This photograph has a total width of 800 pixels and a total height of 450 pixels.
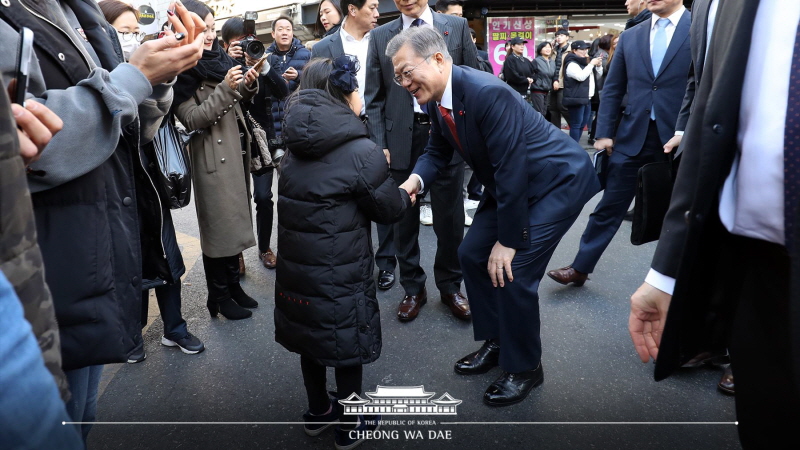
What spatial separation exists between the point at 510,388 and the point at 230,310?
1.83 m

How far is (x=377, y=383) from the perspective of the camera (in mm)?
2596

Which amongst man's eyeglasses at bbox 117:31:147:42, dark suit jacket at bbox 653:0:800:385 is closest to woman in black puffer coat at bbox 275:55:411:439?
dark suit jacket at bbox 653:0:800:385

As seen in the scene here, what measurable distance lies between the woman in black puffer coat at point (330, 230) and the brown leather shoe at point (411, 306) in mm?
1124

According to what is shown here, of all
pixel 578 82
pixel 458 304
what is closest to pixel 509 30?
pixel 578 82

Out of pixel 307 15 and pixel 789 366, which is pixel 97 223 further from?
pixel 307 15

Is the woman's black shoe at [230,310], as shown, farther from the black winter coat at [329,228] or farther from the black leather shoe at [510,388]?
the black leather shoe at [510,388]

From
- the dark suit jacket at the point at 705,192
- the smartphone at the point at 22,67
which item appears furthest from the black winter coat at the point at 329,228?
the dark suit jacket at the point at 705,192

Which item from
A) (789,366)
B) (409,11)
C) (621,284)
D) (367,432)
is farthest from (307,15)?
(789,366)

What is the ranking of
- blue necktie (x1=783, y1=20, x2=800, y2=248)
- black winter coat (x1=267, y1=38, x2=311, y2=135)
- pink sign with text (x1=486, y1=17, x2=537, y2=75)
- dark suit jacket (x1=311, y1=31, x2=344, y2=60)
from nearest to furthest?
blue necktie (x1=783, y1=20, x2=800, y2=248) < dark suit jacket (x1=311, y1=31, x2=344, y2=60) < black winter coat (x1=267, y1=38, x2=311, y2=135) < pink sign with text (x1=486, y1=17, x2=537, y2=75)

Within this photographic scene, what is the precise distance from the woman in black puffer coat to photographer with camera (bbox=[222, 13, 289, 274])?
1662mm

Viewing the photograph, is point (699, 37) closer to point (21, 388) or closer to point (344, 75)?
point (344, 75)

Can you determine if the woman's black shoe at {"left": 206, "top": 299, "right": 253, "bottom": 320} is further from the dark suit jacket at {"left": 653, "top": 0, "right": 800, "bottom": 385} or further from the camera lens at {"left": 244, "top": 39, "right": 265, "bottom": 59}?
the dark suit jacket at {"left": 653, "top": 0, "right": 800, "bottom": 385}

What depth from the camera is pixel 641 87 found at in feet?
11.1

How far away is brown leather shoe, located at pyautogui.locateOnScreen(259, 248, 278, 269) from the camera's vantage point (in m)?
4.15
